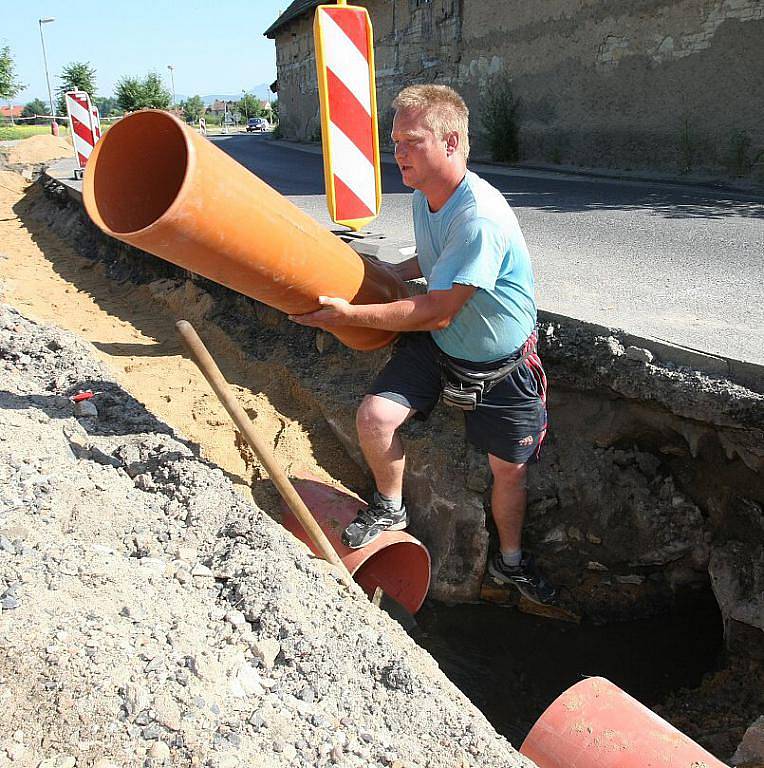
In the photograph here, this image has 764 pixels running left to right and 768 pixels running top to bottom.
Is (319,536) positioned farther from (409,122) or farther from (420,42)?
(420,42)

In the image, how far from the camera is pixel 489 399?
110 inches

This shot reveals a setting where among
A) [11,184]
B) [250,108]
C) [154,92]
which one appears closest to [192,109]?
[250,108]

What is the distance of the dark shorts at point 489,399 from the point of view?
2785 millimetres

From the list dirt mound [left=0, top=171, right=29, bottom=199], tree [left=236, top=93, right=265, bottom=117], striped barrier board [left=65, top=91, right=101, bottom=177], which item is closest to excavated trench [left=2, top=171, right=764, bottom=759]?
striped barrier board [left=65, top=91, right=101, bottom=177]

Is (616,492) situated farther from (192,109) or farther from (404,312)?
(192,109)

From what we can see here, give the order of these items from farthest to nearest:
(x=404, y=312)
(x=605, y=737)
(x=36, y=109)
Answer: (x=36, y=109) → (x=404, y=312) → (x=605, y=737)

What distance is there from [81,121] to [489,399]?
8.70m

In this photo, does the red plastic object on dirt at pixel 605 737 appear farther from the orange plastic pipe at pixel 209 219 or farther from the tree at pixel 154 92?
the tree at pixel 154 92

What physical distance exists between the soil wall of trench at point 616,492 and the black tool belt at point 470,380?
21.9 inches

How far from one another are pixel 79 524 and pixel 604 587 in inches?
93.6

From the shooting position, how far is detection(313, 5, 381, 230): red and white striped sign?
3.62 m

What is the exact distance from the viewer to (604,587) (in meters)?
3.42

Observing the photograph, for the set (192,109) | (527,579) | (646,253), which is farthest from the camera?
(192,109)

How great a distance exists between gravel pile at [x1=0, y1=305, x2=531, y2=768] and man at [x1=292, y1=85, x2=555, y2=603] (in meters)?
0.65
